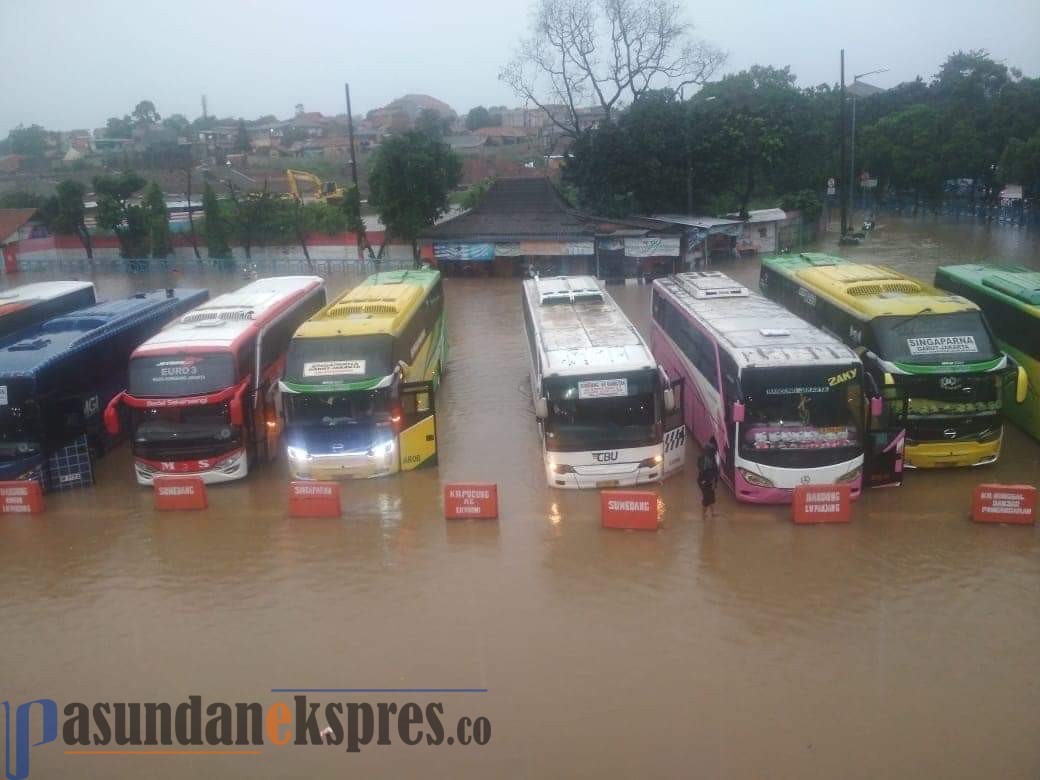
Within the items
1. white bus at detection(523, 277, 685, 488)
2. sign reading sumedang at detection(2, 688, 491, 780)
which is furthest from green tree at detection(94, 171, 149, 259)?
sign reading sumedang at detection(2, 688, 491, 780)

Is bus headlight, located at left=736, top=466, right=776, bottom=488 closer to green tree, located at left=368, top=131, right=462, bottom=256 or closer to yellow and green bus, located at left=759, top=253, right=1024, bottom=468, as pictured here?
yellow and green bus, located at left=759, top=253, right=1024, bottom=468

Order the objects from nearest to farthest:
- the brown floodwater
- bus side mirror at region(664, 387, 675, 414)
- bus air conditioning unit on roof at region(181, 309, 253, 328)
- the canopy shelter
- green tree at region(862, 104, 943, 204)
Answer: the brown floodwater → bus side mirror at region(664, 387, 675, 414) → bus air conditioning unit on roof at region(181, 309, 253, 328) → the canopy shelter → green tree at region(862, 104, 943, 204)

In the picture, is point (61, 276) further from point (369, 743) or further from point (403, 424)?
point (369, 743)

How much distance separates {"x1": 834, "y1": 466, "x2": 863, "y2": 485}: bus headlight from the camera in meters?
11.6

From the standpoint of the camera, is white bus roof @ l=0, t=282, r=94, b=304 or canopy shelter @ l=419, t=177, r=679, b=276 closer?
white bus roof @ l=0, t=282, r=94, b=304

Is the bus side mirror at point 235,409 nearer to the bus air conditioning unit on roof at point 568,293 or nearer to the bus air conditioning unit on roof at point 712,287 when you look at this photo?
the bus air conditioning unit on roof at point 568,293

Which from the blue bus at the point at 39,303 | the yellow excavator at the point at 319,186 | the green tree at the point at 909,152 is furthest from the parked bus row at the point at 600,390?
the yellow excavator at the point at 319,186

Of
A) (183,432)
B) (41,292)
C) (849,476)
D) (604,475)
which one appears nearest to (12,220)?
(41,292)

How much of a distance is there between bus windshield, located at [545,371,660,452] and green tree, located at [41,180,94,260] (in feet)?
126

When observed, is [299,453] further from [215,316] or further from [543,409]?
[543,409]

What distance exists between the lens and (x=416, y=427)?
45.2 ft

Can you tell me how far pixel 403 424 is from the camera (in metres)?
13.8

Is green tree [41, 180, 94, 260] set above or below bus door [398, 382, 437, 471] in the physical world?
above

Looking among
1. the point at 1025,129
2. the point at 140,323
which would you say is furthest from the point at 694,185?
the point at 140,323
